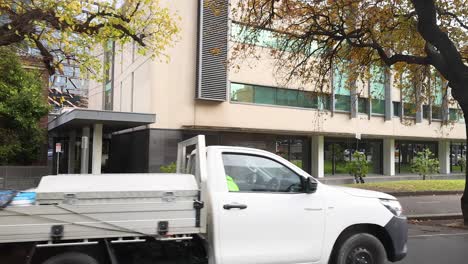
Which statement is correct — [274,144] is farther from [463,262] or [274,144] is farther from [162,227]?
[162,227]

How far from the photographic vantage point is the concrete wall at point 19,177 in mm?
25219

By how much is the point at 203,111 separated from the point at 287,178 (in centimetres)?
1969

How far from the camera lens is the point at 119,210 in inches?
211

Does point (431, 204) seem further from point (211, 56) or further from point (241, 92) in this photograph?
point (211, 56)

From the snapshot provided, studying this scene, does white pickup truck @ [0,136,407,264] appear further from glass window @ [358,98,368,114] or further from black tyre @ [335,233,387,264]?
glass window @ [358,98,368,114]

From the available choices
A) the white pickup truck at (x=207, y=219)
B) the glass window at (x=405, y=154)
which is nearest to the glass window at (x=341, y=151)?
the glass window at (x=405, y=154)

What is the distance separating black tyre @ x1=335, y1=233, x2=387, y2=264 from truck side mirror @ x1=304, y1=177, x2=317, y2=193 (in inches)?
34.0

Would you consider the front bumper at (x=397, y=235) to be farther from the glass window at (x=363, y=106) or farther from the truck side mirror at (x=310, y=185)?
the glass window at (x=363, y=106)

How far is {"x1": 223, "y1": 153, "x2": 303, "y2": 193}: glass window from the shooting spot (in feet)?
20.1

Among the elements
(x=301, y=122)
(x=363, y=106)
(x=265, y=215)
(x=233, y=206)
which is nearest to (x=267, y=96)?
(x=301, y=122)

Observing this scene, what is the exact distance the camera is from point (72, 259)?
5.29m

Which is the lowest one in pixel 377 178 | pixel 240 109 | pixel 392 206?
pixel 377 178

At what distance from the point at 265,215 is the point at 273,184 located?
48cm

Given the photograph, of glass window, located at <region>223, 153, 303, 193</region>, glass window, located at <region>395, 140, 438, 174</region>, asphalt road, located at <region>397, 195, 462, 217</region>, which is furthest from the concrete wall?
glass window, located at <region>395, 140, 438, 174</region>
